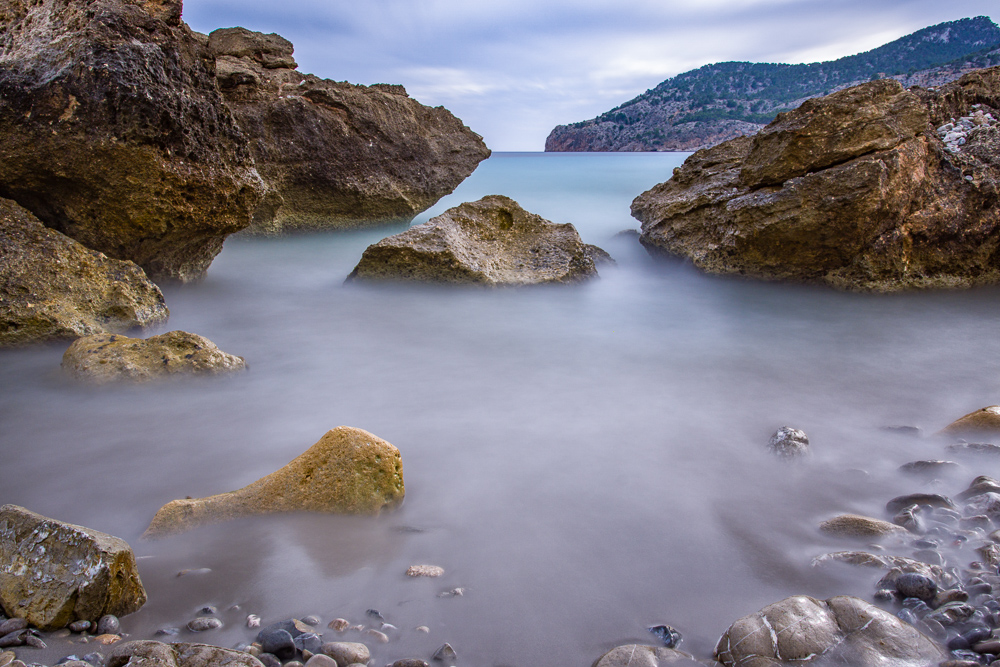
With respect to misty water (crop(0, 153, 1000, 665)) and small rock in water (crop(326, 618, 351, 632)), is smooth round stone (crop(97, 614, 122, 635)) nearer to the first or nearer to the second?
misty water (crop(0, 153, 1000, 665))

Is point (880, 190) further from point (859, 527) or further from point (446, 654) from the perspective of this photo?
point (446, 654)

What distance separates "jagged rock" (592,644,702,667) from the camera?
55.4 inches

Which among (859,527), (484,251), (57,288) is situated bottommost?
(859,527)

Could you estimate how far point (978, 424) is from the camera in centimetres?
259

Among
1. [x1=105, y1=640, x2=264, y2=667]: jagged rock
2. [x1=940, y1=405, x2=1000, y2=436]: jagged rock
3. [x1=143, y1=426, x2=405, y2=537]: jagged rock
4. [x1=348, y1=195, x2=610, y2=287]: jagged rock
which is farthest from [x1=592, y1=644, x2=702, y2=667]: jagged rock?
[x1=348, y1=195, x2=610, y2=287]: jagged rock

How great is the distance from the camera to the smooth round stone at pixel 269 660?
1.35 meters

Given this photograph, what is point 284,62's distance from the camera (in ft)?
27.2

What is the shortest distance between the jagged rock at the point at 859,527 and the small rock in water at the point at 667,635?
0.81m

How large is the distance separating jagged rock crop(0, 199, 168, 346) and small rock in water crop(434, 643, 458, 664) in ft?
10.7

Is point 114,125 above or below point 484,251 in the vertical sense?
above

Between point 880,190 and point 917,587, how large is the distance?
4.36m

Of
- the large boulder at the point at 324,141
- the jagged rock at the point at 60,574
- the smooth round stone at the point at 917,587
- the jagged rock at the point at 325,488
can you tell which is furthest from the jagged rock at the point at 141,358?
the large boulder at the point at 324,141

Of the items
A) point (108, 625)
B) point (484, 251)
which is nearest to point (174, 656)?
point (108, 625)

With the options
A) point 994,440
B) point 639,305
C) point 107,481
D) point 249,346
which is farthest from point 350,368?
point 994,440
